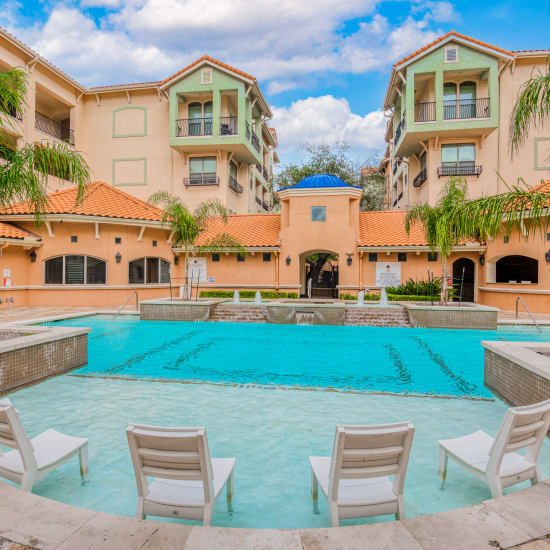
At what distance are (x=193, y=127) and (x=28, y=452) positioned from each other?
24891mm

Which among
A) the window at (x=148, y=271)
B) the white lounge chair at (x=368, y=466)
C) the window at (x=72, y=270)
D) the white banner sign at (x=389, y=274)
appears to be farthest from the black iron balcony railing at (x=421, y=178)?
the white lounge chair at (x=368, y=466)

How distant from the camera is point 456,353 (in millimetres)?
9898

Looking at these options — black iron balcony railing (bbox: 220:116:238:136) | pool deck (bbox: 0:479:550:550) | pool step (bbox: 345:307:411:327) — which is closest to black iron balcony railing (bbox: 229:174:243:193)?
black iron balcony railing (bbox: 220:116:238:136)

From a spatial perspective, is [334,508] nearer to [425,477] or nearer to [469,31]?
[425,477]

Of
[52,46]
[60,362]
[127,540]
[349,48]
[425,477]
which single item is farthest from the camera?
[349,48]

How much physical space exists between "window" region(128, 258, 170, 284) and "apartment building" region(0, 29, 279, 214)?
21.7 ft

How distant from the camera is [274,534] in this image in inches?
90.4

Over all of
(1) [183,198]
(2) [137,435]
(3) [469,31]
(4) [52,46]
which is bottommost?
(2) [137,435]

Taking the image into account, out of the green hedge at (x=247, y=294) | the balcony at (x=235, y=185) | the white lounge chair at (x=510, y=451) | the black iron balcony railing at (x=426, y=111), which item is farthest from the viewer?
the balcony at (x=235, y=185)

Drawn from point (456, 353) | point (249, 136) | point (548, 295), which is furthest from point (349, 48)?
point (456, 353)

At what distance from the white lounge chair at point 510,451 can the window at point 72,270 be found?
18.1 meters

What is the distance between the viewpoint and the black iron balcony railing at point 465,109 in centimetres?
2192

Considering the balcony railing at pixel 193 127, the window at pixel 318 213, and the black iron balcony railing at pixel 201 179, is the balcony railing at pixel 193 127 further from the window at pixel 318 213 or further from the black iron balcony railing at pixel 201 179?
the window at pixel 318 213

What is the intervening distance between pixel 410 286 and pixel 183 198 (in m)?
15.9
